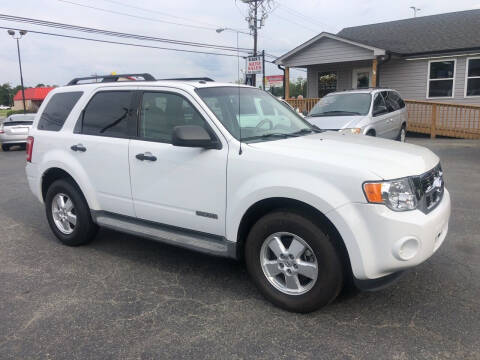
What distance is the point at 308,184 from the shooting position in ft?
10.2

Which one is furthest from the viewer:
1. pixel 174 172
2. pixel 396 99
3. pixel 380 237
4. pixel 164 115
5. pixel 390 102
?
pixel 396 99

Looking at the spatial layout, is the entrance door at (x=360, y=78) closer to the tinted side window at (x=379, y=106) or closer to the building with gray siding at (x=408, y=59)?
the building with gray siding at (x=408, y=59)

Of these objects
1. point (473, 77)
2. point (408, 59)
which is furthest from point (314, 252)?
point (408, 59)

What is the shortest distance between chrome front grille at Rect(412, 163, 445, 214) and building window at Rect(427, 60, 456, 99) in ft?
48.1

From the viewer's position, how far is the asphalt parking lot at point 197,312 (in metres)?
2.92

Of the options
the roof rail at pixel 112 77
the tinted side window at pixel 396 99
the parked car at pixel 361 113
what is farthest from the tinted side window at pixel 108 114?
the tinted side window at pixel 396 99

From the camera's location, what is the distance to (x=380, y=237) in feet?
9.55

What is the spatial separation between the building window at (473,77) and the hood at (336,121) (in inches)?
345

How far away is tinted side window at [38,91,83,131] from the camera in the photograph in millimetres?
4957

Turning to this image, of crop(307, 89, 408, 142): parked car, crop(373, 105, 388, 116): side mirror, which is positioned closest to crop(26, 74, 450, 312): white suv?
crop(307, 89, 408, 142): parked car

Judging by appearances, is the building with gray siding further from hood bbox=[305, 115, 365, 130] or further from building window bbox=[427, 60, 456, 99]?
hood bbox=[305, 115, 365, 130]

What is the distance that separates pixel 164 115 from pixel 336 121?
6101 millimetres

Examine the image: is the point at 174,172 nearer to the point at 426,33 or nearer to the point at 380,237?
the point at 380,237

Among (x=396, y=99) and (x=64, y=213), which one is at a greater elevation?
(x=396, y=99)
